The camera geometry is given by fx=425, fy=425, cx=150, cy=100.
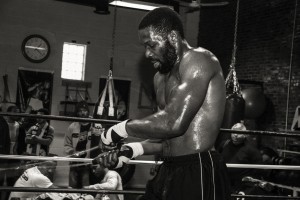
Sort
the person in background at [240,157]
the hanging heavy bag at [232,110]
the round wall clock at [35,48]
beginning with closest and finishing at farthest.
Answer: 1. the person in background at [240,157]
2. the hanging heavy bag at [232,110]
3. the round wall clock at [35,48]

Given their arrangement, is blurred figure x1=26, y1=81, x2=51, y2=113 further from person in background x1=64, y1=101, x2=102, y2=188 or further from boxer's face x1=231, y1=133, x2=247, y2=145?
boxer's face x1=231, y1=133, x2=247, y2=145

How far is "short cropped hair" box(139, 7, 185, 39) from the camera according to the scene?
169 centimetres

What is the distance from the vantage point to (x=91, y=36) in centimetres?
928

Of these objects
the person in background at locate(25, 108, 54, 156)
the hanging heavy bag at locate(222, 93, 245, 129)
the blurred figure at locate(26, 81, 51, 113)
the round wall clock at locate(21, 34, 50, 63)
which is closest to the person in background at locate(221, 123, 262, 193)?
the hanging heavy bag at locate(222, 93, 245, 129)

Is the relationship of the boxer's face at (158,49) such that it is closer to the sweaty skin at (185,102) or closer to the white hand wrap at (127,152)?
the sweaty skin at (185,102)

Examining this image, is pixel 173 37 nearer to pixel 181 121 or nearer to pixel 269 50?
pixel 181 121

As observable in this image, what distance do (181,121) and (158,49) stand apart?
33 centimetres

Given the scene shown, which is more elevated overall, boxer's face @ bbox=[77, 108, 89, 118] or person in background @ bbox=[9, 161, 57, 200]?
boxer's face @ bbox=[77, 108, 89, 118]

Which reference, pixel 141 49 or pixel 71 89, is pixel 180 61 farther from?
pixel 141 49

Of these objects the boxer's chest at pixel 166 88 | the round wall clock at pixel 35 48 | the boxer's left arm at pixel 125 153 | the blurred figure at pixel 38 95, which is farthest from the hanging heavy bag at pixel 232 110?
the round wall clock at pixel 35 48

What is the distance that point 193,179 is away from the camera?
1.64 meters

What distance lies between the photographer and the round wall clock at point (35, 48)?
8663 mm

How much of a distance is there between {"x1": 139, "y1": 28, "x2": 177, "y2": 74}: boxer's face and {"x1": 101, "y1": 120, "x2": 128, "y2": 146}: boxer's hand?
283mm

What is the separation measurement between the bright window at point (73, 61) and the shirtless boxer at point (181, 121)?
24.6ft
